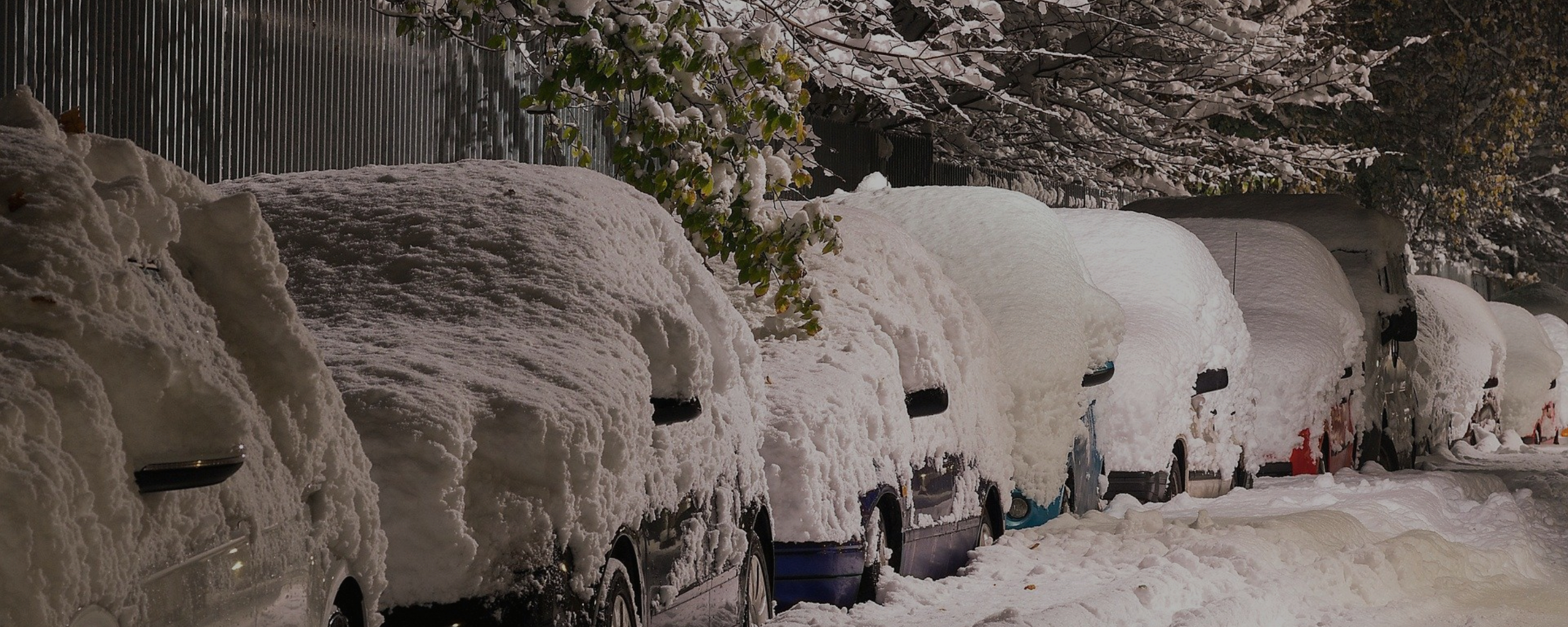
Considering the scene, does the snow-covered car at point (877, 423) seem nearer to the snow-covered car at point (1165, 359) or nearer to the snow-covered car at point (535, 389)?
the snow-covered car at point (535, 389)

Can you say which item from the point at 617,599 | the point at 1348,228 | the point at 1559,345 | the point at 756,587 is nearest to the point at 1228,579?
the point at 756,587

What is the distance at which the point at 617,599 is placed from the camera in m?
4.84

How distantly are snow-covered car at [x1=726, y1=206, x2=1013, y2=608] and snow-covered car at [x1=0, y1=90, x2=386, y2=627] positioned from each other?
322cm

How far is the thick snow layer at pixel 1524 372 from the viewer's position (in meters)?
22.2

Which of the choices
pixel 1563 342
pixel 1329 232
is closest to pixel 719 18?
pixel 1329 232

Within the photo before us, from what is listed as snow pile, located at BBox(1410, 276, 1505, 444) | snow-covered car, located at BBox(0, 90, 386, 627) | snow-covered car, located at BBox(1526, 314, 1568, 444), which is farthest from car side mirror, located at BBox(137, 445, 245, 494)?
snow-covered car, located at BBox(1526, 314, 1568, 444)

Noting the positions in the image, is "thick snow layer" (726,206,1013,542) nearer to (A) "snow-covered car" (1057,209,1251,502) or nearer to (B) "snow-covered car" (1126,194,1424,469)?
(A) "snow-covered car" (1057,209,1251,502)

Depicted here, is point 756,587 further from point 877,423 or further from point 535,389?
point 535,389

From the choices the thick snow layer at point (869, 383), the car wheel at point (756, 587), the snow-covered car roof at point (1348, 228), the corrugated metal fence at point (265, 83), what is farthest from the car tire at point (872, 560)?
the snow-covered car roof at point (1348, 228)

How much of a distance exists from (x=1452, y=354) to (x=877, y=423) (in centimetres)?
1251

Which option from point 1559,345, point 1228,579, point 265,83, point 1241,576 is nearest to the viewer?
point 1228,579

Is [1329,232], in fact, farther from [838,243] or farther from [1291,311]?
[838,243]

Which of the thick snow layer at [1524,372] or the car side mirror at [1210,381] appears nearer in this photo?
the car side mirror at [1210,381]

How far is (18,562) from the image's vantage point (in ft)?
8.38
